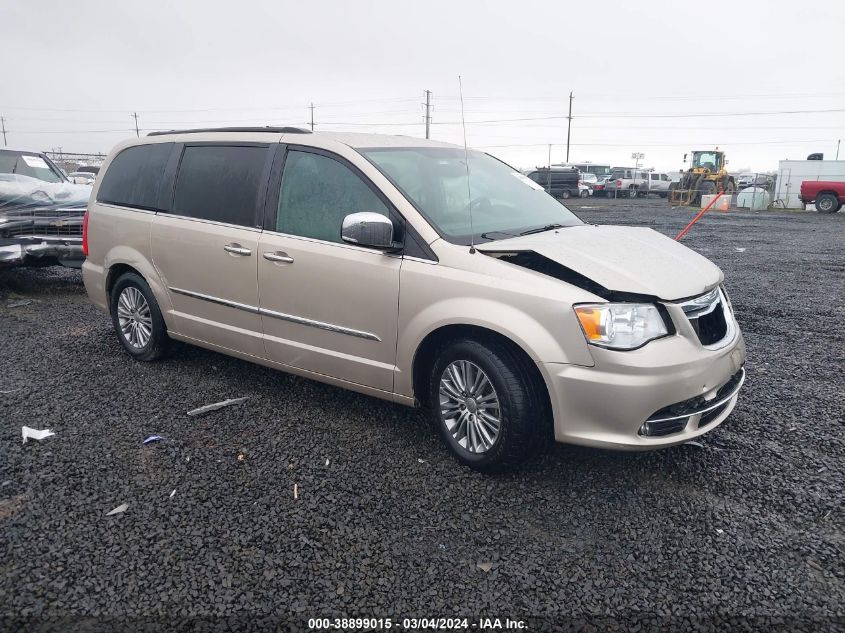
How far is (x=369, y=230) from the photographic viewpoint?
139 inches

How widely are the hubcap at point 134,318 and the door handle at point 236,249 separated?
1198 millimetres

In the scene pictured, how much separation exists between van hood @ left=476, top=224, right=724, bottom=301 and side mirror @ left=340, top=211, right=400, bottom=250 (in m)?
0.52

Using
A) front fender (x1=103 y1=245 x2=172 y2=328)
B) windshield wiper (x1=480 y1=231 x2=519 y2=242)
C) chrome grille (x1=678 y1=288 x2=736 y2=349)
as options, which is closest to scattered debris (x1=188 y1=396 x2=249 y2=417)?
front fender (x1=103 y1=245 x2=172 y2=328)

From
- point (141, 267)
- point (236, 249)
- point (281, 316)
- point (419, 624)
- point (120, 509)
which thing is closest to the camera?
point (419, 624)

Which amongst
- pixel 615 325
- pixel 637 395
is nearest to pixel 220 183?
pixel 615 325

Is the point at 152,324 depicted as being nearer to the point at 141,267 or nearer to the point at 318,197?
the point at 141,267

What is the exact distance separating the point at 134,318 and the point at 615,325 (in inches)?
158

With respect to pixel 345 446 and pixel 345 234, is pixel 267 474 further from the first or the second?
pixel 345 234

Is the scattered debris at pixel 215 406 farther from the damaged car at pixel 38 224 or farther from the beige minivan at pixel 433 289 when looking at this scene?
the damaged car at pixel 38 224

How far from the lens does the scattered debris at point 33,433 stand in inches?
154

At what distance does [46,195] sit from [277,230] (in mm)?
6004

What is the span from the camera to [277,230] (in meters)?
4.20

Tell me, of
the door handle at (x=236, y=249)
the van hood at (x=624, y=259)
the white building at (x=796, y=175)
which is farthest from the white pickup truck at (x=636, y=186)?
the door handle at (x=236, y=249)

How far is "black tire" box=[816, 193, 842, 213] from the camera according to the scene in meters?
27.1
